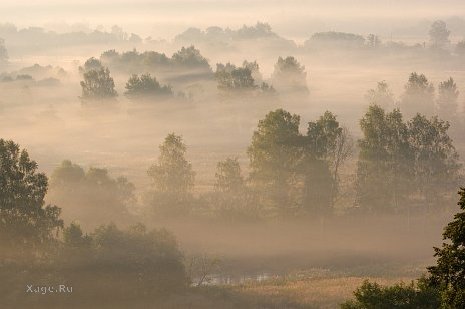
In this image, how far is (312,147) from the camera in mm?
62406

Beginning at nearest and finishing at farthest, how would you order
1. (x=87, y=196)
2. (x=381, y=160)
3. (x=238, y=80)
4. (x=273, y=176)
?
1. (x=87, y=196)
2. (x=273, y=176)
3. (x=381, y=160)
4. (x=238, y=80)

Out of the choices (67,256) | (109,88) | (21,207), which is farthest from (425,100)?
(21,207)

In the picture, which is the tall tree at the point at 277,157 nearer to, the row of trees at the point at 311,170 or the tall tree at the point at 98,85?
the row of trees at the point at 311,170

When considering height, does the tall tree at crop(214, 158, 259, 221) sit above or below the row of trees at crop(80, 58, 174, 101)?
below

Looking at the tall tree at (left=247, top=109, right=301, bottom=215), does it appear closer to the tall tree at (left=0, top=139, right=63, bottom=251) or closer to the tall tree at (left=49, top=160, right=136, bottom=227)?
the tall tree at (left=49, top=160, right=136, bottom=227)

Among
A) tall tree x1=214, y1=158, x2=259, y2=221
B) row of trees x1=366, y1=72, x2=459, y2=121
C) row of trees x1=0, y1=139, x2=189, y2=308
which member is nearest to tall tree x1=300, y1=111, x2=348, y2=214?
tall tree x1=214, y1=158, x2=259, y2=221

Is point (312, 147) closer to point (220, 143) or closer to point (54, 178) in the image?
point (54, 178)

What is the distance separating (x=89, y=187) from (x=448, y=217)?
3727 cm

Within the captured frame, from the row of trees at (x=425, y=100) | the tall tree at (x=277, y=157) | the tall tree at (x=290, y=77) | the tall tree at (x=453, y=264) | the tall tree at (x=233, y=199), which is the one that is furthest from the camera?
the tall tree at (x=290, y=77)

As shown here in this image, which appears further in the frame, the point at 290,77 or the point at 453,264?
the point at 290,77

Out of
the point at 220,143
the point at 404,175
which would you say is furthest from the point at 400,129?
the point at 220,143

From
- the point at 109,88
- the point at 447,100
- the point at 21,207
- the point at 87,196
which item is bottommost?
the point at 87,196

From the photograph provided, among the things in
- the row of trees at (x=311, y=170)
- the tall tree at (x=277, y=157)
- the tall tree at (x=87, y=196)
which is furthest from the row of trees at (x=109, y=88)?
the tall tree at (x=87, y=196)

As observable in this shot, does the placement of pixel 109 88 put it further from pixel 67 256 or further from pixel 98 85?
pixel 67 256
